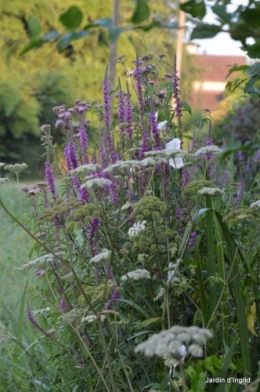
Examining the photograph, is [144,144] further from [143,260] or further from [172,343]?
[172,343]

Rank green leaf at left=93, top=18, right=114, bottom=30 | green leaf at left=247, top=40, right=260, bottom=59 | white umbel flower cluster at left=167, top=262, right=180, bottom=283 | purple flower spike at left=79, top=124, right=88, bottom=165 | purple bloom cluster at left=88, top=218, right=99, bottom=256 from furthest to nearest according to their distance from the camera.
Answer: purple flower spike at left=79, top=124, right=88, bottom=165
purple bloom cluster at left=88, top=218, right=99, bottom=256
white umbel flower cluster at left=167, top=262, right=180, bottom=283
green leaf at left=247, top=40, right=260, bottom=59
green leaf at left=93, top=18, right=114, bottom=30

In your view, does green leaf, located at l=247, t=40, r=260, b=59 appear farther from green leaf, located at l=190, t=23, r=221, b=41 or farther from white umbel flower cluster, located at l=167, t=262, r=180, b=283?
white umbel flower cluster, located at l=167, t=262, r=180, b=283

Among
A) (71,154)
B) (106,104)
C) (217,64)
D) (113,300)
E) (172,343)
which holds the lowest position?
(217,64)

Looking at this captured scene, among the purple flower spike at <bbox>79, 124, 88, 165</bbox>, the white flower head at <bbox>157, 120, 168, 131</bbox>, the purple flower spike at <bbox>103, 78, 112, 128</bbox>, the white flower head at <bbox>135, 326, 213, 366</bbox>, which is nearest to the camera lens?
the white flower head at <bbox>135, 326, 213, 366</bbox>

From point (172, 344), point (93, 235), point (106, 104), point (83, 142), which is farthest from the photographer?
point (106, 104)

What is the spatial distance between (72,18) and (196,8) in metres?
0.20

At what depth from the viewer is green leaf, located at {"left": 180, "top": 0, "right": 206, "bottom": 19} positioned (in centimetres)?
115

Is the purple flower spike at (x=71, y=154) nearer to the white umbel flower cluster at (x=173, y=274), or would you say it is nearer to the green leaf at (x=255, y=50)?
the white umbel flower cluster at (x=173, y=274)

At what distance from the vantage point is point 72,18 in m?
1.10

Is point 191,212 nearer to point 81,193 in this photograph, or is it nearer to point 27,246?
point 81,193

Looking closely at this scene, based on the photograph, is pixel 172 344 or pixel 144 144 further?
pixel 144 144

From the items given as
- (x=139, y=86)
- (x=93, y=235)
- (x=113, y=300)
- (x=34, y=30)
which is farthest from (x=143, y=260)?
(x=34, y=30)

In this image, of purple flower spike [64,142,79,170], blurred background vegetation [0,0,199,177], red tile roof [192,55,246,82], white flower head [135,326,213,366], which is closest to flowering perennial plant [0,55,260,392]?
purple flower spike [64,142,79,170]

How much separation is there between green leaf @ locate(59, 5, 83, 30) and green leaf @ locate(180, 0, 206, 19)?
0.16 metres
